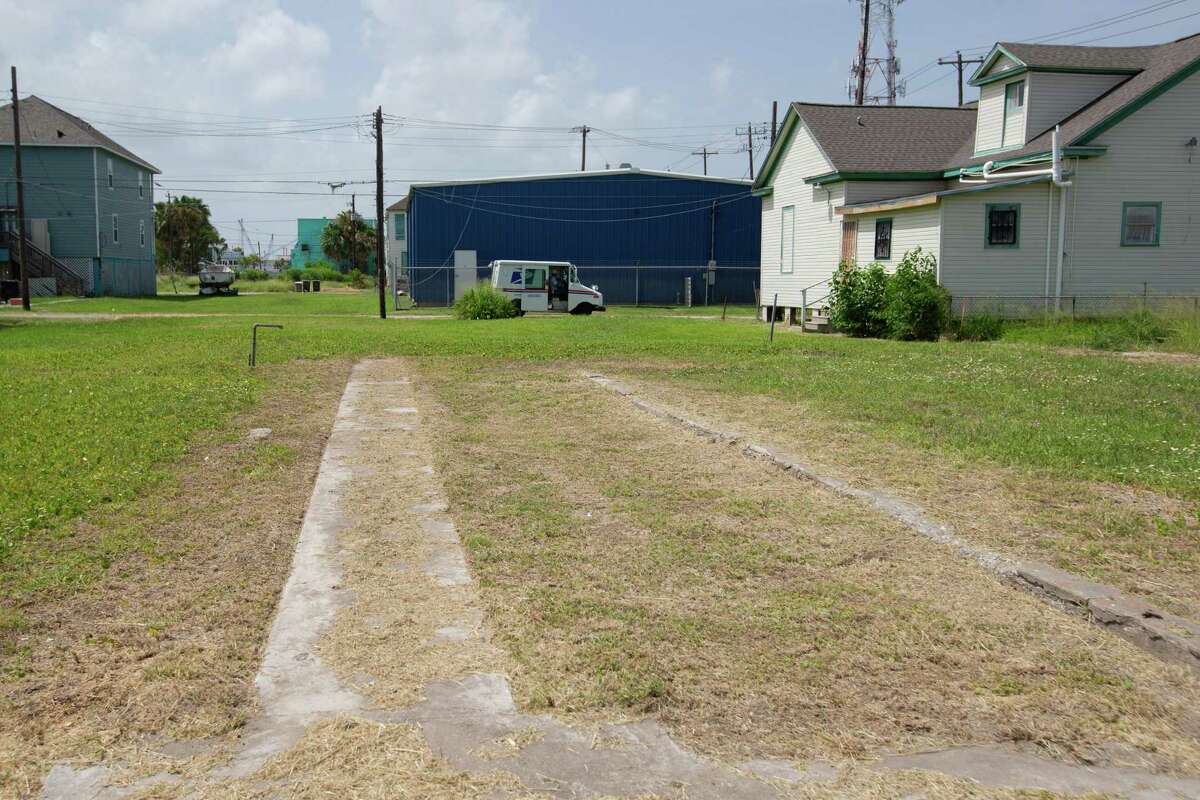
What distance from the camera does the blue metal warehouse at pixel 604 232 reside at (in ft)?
165

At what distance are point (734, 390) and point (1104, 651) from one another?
1004 centimetres

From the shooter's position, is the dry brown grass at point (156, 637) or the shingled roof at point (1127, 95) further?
the shingled roof at point (1127, 95)

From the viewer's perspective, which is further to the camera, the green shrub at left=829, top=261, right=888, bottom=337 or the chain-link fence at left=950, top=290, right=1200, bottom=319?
the green shrub at left=829, top=261, right=888, bottom=337

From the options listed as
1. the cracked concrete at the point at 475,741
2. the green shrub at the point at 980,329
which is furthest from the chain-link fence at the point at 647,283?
the cracked concrete at the point at 475,741

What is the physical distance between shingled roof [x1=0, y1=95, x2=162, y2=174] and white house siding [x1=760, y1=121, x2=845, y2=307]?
37.9m

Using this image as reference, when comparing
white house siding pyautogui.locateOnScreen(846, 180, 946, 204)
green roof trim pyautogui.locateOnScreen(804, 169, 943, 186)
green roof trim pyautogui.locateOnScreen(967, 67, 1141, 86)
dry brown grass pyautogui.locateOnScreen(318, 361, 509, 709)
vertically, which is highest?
green roof trim pyautogui.locateOnScreen(967, 67, 1141, 86)

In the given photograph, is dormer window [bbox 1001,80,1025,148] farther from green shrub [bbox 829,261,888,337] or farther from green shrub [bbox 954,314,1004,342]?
green shrub [bbox 954,314,1004,342]

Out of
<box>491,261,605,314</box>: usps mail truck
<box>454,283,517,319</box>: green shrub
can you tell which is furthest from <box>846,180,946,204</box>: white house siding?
<box>491,261,605,314</box>: usps mail truck

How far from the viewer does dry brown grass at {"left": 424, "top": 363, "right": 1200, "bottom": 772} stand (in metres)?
4.12

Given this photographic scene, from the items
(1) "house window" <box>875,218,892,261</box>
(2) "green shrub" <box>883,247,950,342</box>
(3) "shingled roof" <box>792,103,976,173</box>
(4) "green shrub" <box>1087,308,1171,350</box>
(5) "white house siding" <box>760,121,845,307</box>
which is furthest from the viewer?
(5) "white house siding" <box>760,121,845,307</box>

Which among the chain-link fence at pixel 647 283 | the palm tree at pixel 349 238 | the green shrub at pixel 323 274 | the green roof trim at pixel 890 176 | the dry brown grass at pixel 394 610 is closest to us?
the dry brown grass at pixel 394 610

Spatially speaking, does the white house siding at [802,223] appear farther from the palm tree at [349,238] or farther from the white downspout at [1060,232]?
the palm tree at [349,238]

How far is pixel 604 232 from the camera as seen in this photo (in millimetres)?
52312

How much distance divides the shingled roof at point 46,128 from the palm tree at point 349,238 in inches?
1579
